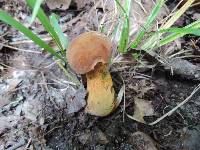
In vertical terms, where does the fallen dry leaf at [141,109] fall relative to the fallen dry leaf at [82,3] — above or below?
below

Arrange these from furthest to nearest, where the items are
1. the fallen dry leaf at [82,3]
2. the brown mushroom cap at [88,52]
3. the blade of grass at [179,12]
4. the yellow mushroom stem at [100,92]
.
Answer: the fallen dry leaf at [82,3] → the blade of grass at [179,12] → the yellow mushroom stem at [100,92] → the brown mushroom cap at [88,52]

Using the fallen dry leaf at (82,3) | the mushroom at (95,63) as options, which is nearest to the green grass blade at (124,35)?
the mushroom at (95,63)

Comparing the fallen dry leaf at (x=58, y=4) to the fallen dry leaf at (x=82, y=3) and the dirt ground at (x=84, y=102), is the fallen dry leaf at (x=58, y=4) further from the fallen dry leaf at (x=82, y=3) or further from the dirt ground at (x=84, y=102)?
the dirt ground at (x=84, y=102)

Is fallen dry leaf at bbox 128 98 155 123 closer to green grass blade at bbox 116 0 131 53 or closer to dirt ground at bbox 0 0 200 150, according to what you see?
dirt ground at bbox 0 0 200 150

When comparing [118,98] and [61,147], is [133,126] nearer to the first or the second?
[118,98]

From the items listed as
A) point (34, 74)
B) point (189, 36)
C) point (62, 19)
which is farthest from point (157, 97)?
point (62, 19)

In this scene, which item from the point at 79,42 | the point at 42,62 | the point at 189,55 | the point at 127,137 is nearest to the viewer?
the point at 79,42
